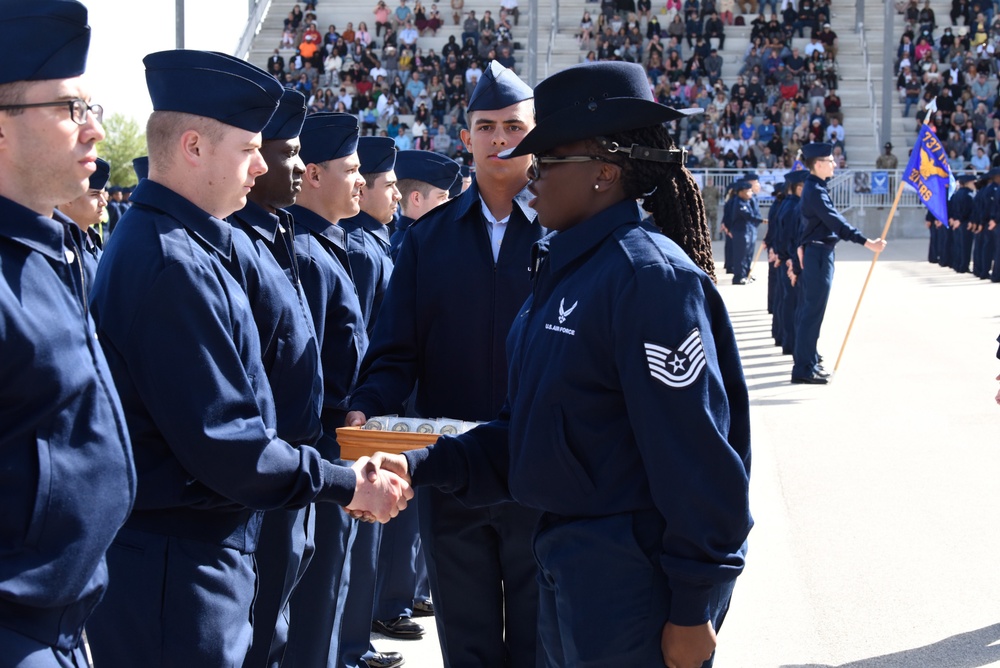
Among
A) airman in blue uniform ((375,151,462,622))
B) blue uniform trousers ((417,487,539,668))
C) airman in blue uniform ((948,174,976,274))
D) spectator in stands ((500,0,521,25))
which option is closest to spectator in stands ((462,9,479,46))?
spectator in stands ((500,0,521,25))

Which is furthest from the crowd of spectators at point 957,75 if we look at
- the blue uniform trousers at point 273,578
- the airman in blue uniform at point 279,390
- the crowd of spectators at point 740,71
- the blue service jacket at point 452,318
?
the blue uniform trousers at point 273,578

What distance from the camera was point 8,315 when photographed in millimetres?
2248

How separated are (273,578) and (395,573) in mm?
2165

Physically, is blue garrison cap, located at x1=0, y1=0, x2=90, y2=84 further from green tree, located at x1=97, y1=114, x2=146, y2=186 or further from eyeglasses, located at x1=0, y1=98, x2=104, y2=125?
green tree, located at x1=97, y1=114, x2=146, y2=186

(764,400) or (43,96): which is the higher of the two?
(43,96)

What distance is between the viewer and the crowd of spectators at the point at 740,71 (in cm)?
3475

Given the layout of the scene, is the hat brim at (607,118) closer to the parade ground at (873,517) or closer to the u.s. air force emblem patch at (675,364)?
the u.s. air force emblem patch at (675,364)

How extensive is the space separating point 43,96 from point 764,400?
9.97 metres

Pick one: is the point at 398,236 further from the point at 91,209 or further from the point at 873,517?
the point at 873,517

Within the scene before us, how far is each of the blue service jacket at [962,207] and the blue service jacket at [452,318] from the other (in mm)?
23340

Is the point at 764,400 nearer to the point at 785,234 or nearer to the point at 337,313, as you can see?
the point at 785,234

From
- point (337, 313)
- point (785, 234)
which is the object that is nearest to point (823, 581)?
point (337, 313)

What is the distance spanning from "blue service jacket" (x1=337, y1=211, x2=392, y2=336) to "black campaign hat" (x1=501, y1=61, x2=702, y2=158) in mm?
2495

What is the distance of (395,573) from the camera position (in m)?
5.77
